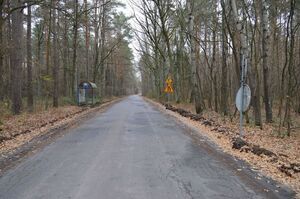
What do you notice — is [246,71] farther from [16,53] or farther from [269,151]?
[16,53]

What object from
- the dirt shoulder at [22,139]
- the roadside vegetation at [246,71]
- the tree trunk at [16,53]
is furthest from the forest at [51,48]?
the roadside vegetation at [246,71]

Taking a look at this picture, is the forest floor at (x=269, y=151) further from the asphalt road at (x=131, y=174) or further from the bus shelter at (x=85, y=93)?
the bus shelter at (x=85, y=93)

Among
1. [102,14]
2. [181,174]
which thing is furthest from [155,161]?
[102,14]

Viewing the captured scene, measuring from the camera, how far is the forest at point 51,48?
21.2 meters

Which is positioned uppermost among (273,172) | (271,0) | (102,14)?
(102,14)

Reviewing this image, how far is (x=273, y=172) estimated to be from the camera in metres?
7.39

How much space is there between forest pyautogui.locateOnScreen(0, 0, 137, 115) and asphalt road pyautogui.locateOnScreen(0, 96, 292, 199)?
748 cm

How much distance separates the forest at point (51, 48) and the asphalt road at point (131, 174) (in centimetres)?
748

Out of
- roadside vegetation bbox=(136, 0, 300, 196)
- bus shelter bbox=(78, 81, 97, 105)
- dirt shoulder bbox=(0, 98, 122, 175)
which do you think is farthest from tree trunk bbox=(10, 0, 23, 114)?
bus shelter bbox=(78, 81, 97, 105)

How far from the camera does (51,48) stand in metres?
45.2

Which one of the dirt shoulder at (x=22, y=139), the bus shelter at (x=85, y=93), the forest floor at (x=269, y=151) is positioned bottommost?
the forest floor at (x=269, y=151)

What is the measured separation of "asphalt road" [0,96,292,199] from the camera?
5777mm

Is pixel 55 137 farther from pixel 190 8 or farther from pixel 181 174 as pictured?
pixel 190 8

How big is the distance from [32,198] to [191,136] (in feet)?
26.4
